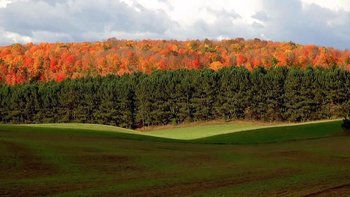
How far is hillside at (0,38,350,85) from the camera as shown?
145500 mm

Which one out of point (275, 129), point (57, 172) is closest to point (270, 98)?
point (275, 129)

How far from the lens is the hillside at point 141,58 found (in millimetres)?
145500

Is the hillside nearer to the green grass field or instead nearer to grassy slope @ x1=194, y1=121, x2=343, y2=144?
grassy slope @ x1=194, y1=121, x2=343, y2=144

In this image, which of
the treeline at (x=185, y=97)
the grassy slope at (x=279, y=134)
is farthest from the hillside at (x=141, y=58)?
the grassy slope at (x=279, y=134)

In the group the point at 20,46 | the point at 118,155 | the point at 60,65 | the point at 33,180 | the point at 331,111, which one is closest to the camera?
the point at 33,180

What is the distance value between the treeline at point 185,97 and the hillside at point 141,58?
2728cm

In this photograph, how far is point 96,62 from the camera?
159000 mm

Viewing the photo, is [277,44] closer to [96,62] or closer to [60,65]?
[96,62]

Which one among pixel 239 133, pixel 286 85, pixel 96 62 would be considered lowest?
pixel 239 133

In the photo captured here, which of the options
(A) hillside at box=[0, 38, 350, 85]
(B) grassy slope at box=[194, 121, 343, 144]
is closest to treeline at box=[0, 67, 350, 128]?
(A) hillside at box=[0, 38, 350, 85]

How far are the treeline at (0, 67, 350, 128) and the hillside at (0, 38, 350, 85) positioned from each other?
27282 millimetres

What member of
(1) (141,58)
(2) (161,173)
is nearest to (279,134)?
(2) (161,173)

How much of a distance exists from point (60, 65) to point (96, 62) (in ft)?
35.8

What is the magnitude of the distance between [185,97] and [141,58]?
4552 cm
